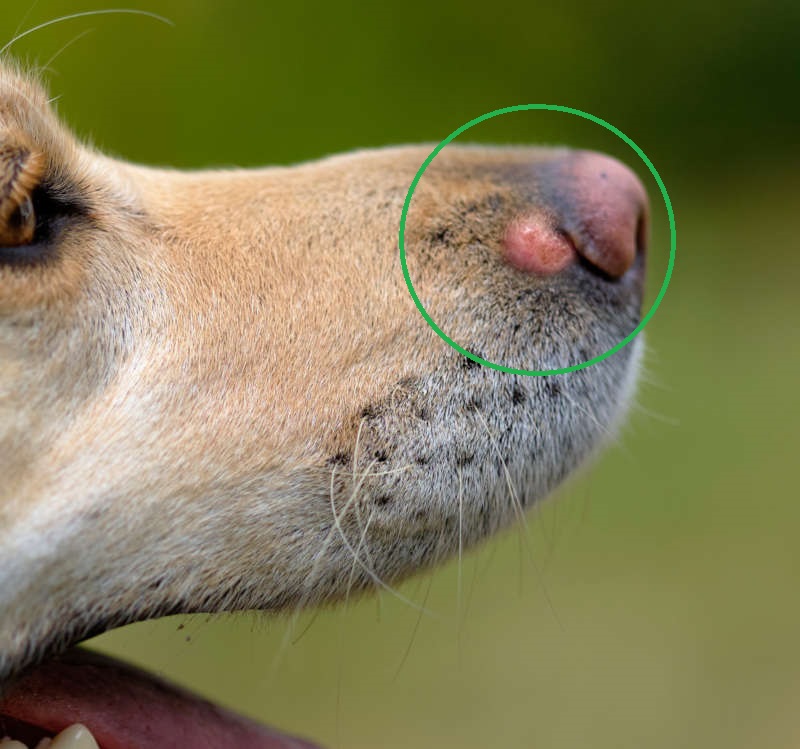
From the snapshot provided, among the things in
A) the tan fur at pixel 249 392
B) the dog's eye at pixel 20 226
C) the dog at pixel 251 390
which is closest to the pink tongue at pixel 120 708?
the dog at pixel 251 390

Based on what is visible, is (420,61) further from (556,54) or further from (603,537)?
(603,537)

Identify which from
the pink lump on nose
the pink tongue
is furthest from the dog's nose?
the pink tongue

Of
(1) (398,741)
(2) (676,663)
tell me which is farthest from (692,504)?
(1) (398,741)

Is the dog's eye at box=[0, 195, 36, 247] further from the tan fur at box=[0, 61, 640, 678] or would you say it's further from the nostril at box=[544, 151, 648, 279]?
the nostril at box=[544, 151, 648, 279]

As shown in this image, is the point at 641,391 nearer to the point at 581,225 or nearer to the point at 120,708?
the point at 581,225

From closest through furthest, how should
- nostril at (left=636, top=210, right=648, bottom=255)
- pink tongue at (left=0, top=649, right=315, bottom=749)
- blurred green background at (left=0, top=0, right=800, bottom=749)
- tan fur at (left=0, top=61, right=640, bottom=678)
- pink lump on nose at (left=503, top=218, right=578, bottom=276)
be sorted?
tan fur at (left=0, top=61, right=640, bottom=678), pink tongue at (left=0, top=649, right=315, bottom=749), pink lump on nose at (left=503, top=218, right=578, bottom=276), nostril at (left=636, top=210, right=648, bottom=255), blurred green background at (left=0, top=0, right=800, bottom=749)

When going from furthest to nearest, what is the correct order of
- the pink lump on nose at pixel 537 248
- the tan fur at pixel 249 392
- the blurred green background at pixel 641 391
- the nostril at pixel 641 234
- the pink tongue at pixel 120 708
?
the blurred green background at pixel 641 391 → the nostril at pixel 641 234 → the pink lump on nose at pixel 537 248 → the pink tongue at pixel 120 708 → the tan fur at pixel 249 392

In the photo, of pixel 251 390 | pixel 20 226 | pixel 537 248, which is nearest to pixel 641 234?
pixel 537 248

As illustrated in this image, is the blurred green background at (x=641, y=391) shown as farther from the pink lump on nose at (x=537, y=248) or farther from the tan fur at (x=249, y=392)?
the pink lump on nose at (x=537, y=248)
